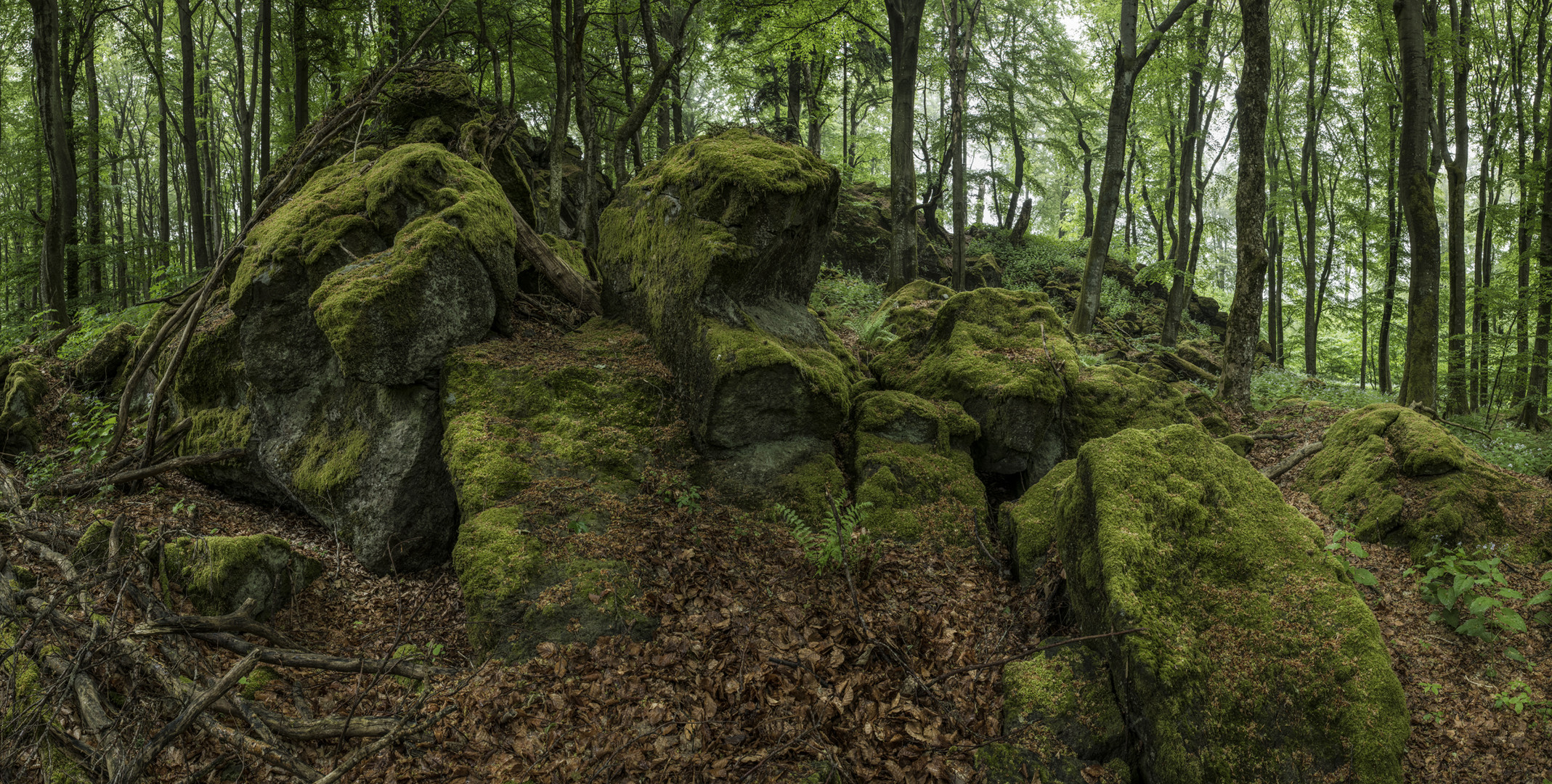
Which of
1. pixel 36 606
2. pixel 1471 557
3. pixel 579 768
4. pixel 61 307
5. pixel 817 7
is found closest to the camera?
pixel 579 768

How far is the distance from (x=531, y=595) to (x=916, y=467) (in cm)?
366

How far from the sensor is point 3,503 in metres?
6.09

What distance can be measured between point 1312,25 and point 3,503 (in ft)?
93.1

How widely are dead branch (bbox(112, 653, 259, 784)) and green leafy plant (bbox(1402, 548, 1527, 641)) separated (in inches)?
296

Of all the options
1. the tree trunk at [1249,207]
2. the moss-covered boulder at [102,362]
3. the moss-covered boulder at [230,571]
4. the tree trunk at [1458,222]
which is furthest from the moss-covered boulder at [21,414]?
the tree trunk at [1458,222]

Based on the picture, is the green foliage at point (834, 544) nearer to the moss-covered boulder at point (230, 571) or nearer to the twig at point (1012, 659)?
the twig at point (1012, 659)

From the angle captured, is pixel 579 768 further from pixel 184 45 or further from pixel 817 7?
pixel 184 45

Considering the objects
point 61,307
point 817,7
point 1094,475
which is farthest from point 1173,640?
point 61,307

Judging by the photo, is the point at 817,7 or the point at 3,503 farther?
the point at 817,7

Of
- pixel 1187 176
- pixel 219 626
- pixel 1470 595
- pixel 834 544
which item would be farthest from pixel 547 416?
pixel 1187 176

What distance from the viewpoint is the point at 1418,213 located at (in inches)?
391

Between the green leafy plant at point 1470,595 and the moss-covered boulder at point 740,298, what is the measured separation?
4.65 m

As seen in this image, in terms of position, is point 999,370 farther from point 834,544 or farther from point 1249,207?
point 1249,207

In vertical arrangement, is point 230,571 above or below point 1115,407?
below
